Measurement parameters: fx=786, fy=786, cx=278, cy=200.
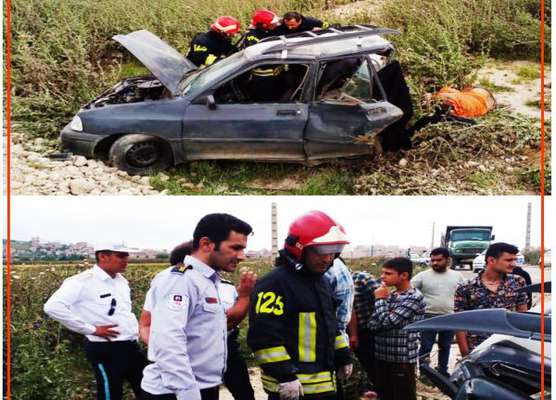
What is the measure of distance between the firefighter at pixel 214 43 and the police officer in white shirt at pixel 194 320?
11.1ft

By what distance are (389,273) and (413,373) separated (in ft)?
2.40

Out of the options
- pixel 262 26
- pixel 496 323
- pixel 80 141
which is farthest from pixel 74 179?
pixel 496 323

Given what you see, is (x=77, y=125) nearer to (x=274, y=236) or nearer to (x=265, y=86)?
(x=265, y=86)

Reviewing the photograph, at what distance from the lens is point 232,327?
5250mm

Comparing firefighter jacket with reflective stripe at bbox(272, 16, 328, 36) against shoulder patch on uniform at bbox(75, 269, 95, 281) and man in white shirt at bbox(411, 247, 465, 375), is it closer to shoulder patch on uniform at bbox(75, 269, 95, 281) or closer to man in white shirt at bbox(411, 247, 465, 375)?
man in white shirt at bbox(411, 247, 465, 375)

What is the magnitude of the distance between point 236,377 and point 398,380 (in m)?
1.18

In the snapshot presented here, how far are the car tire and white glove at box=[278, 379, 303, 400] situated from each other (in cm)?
322

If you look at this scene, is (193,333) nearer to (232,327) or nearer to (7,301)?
(232,327)

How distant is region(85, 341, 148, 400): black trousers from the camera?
5.38 meters

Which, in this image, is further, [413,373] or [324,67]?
[324,67]

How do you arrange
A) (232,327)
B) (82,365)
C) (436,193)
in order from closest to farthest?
(232,327)
(82,365)
(436,193)

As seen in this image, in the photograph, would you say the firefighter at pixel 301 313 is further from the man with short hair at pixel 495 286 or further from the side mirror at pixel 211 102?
the side mirror at pixel 211 102

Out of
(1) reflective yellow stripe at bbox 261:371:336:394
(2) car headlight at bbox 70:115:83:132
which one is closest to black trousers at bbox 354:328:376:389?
(1) reflective yellow stripe at bbox 261:371:336:394

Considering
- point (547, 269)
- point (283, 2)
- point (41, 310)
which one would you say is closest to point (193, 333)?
point (41, 310)
